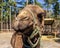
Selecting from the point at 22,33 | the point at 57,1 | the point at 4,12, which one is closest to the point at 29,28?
the point at 22,33

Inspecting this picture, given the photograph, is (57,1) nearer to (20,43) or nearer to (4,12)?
(4,12)

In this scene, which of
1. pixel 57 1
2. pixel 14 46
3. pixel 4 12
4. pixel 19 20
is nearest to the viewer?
pixel 19 20

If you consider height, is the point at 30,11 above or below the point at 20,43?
above

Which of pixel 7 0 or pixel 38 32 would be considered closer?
pixel 38 32

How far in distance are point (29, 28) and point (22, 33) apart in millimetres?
49

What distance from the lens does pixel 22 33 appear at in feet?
2.96

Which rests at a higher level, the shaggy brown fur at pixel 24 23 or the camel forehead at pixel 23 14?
the camel forehead at pixel 23 14

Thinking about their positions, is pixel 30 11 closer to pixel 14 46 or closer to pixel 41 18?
pixel 41 18

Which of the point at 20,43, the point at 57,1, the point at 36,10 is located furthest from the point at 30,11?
the point at 57,1

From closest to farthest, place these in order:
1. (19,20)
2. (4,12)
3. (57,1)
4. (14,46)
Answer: (19,20) → (14,46) → (4,12) → (57,1)

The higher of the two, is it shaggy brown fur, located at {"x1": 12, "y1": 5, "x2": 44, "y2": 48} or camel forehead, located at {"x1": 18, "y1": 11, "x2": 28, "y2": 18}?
camel forehead, located at {"x1": 18, "y1": 11, "x2": 28, "y2": 18}

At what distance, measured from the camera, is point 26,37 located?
36.5 inches

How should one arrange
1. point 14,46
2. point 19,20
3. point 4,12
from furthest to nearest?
point 4,12 < point 14,46 < point 19,20

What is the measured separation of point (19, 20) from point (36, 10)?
0.16 metres
